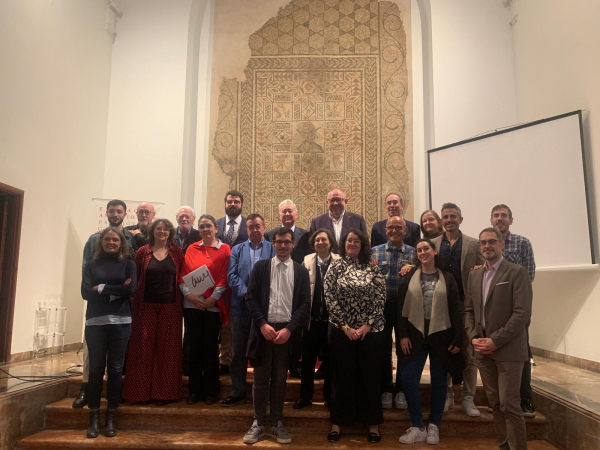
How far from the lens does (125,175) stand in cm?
650

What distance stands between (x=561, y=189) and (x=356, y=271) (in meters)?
2.81

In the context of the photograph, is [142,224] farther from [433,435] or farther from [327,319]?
[433,435]

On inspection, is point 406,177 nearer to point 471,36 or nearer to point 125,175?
point 471,36

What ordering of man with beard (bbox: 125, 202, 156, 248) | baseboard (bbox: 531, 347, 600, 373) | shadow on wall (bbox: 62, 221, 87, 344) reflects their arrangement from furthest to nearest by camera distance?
shadow on wall (bbox: 62, 221, 87, 344), baseboard (bbox: 531, 347, 600, 373), man with beard (bbox: 125, 202, 156, 248)

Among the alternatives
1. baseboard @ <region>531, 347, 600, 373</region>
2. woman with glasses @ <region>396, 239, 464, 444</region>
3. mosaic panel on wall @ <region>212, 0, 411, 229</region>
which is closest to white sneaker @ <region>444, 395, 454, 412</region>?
woman with glasses @ <region>396, 239, 464, 444</region>

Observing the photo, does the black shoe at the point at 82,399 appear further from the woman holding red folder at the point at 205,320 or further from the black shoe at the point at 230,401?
the black shoe at the point at 230,401

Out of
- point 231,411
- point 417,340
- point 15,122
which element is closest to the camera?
point 417,340

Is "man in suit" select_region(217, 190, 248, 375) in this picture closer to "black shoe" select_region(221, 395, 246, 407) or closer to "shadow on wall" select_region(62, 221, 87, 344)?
"black shoe" select_region(221, 395, 246, 407)

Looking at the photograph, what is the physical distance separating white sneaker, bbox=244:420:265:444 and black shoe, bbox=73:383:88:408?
1295 millimetres

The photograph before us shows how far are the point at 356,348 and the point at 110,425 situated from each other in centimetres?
179

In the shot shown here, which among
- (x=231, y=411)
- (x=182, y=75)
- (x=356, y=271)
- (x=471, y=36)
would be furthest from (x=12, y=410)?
(x=471, y=36)

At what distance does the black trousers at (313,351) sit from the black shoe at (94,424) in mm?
1435

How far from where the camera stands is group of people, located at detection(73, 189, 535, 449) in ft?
9.61

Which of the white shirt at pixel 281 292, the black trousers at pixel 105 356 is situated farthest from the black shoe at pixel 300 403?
the black trousers at pixel 105 356
